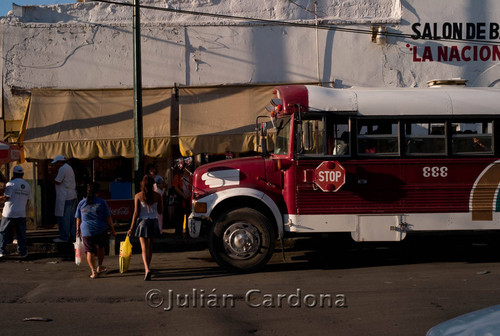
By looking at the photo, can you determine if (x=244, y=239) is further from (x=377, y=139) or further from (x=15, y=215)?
(x=15, y=215)

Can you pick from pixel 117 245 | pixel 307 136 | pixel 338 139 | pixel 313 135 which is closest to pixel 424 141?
pixel 338 139

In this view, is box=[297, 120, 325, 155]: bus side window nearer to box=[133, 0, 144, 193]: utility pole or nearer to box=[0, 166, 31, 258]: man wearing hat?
box=[133, 0, 144, 193]: utility pole

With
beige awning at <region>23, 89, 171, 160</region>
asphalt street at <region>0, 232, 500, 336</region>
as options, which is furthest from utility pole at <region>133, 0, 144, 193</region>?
asphalt street at <region>0, 232, 500, 336</region>

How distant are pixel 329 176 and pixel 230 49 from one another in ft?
23.1

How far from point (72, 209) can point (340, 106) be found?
19.7 ft

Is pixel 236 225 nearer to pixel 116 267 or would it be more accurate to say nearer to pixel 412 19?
pixel 116 267

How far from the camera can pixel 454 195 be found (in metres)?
9.56

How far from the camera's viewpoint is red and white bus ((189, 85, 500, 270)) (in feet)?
30.9

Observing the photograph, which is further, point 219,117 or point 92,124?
point 219,117

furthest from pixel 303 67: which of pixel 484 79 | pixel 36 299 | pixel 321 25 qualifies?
pixel 36 299

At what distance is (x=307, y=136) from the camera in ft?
30.5

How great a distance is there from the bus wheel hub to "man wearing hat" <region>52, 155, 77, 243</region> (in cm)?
416

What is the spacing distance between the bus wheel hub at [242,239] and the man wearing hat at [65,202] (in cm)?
416

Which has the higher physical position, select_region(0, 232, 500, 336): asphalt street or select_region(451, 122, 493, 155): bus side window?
select_region(451, 122, 493, 155): bus side window
